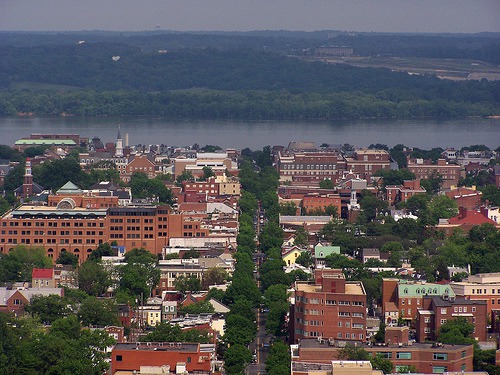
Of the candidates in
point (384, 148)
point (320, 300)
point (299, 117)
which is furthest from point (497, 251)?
point (299, 117)

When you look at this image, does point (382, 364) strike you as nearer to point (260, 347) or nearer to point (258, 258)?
point (260, 347)

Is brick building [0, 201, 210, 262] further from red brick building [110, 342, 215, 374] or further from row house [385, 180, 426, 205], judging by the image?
red brick building [110, 342, 215, 374]

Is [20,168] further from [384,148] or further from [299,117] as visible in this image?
[299,117]

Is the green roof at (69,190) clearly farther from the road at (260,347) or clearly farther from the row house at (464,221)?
the road at (260,347)

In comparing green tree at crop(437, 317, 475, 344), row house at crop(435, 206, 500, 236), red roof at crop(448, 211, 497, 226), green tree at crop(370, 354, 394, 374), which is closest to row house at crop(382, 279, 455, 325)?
green tree at crop(437, 317, 475, 344)

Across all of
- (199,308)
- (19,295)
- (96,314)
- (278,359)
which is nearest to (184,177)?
(19,295)

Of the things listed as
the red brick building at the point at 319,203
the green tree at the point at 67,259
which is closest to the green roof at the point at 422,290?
the green tree at the point at 67,259
